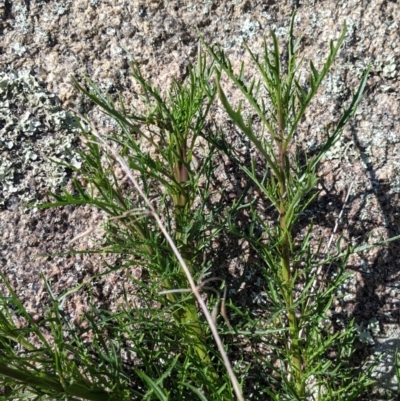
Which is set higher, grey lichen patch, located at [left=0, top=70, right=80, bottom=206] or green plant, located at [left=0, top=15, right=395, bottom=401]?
grey lichen patch, located at [left=0, top=70, right=80, bottom=206]

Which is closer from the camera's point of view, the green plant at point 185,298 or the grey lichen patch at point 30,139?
the green plant at point 185,298

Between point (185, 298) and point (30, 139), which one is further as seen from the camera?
point (30, 139)

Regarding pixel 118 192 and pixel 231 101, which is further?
pixel 231 101

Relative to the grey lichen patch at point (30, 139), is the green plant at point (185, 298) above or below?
below

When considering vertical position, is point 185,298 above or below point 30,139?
below

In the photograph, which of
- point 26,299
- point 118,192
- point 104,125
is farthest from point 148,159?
point 26,299

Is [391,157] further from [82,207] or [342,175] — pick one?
[82,207]

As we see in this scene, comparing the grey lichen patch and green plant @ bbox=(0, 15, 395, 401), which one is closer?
green plant @ bbox=(0, 15, 395, 401)

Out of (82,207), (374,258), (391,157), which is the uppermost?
(82,207)
